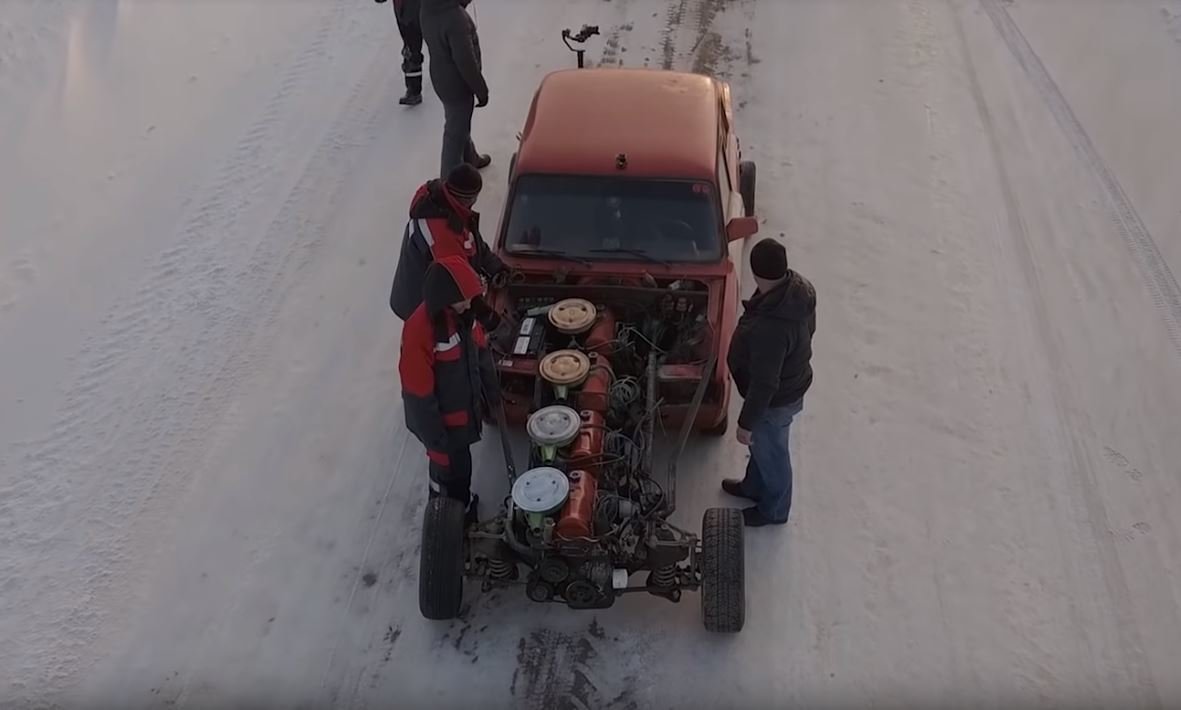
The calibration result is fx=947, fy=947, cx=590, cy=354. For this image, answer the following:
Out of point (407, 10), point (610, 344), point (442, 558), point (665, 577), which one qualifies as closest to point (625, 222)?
point (610, 344)

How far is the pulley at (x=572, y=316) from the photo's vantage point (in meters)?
5.66

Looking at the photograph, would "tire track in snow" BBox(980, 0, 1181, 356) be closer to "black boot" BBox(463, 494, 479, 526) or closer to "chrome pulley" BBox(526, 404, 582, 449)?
"chrome pulley" BBox(526, 404, 582, 449)

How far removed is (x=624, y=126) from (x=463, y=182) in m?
1.36

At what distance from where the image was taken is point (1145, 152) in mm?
8531

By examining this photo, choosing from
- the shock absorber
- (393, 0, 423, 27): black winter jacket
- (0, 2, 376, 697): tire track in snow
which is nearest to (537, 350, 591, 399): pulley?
the shock absorber

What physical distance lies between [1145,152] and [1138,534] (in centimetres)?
449

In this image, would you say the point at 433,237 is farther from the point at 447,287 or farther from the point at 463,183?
the point at 447,287

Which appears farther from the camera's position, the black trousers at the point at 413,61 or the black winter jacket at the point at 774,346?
the black trousers at the point at 413,61

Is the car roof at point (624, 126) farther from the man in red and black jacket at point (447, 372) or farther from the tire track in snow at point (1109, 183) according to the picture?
the tire track in snow at point (1109, 183)

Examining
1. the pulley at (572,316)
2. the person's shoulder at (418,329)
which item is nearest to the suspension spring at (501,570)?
the person's shoulder at (418,329)

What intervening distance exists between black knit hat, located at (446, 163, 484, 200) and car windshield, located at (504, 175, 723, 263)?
1.97 ft

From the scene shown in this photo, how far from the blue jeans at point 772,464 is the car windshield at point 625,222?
48.9 inches

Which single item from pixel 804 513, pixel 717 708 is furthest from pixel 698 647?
pixel 804 513

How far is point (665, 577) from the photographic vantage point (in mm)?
4918
